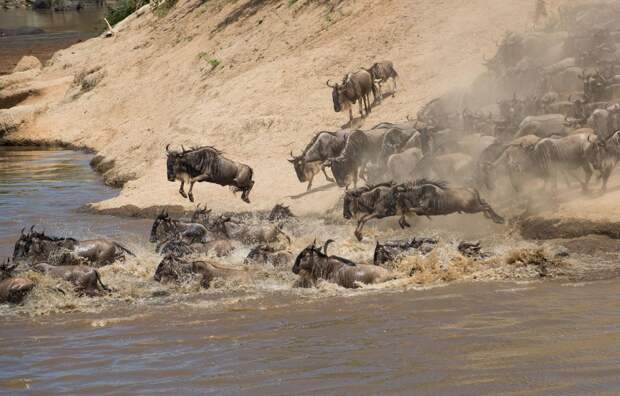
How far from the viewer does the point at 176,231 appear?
16.8 metres

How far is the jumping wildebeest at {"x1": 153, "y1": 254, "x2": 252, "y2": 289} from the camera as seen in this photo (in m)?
14.2

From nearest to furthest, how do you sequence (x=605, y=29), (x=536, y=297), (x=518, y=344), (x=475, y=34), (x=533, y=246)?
(x=518, y=344) → (x=536, y=297) → (x=533, y=246) → (x=605, y=29) → (x=475, y=34)

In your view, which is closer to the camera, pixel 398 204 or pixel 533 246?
pixel 533 246

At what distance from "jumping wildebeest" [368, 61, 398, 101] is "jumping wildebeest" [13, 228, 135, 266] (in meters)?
9.27

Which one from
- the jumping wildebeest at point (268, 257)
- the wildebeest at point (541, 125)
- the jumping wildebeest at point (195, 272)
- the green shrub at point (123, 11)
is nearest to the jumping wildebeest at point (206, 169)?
the wildebeest at point (541, 125)

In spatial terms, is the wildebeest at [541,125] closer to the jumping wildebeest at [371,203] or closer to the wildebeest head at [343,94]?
the jumping wildebeest at [371,203]

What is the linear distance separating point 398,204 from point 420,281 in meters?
3.15

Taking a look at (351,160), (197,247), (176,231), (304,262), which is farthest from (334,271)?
(351,160)

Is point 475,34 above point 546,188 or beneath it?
above

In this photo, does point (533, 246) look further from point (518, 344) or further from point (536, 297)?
point (518, 344)

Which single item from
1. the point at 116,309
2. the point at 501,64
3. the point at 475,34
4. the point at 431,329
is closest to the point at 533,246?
the point at 431,329

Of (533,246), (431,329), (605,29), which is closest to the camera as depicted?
(431,329)

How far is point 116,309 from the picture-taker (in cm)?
1334

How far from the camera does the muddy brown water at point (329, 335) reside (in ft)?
31.6
